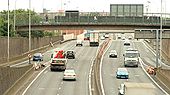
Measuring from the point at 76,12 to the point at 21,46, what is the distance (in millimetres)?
18207

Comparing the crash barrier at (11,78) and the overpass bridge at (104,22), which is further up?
the overpass bridge at (104,22)

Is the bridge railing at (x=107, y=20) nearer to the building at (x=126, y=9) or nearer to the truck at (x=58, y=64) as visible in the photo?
the building at (x=126, y=9)

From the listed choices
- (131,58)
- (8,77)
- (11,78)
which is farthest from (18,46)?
(8,77)

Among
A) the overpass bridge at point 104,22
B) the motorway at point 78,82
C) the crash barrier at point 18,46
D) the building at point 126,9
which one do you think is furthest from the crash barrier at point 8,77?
the building at point 126,9

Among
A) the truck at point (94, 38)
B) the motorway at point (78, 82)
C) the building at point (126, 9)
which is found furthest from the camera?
the truck at point (94, 38)

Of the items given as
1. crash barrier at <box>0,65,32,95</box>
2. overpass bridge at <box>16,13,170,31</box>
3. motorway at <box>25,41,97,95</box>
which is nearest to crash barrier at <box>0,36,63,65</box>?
overpass bridge at <box>16,13,170,31</box>

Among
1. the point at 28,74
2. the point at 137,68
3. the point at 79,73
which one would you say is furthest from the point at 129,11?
the point at 28,74

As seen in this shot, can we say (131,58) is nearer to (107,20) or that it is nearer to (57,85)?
(107,20)

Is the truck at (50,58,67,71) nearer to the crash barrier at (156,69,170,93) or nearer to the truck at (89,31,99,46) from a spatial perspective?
the crash barrier at (156,69,170,93)

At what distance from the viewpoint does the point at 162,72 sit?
7019cm

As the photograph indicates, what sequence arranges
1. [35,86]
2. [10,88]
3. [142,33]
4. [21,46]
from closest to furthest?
[10,88], [35,86], [142,33], [21,46]

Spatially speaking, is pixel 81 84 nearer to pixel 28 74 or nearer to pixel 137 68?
pixel 28 74

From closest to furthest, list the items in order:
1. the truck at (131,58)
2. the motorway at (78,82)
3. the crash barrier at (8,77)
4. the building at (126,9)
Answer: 1. the crash barrier at (8,77)
2. the motorway at (78,82)
3. the truck at (131,58)
4. the building at (126,9)

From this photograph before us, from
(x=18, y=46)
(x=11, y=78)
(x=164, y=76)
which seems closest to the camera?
(x=11, y=78)
